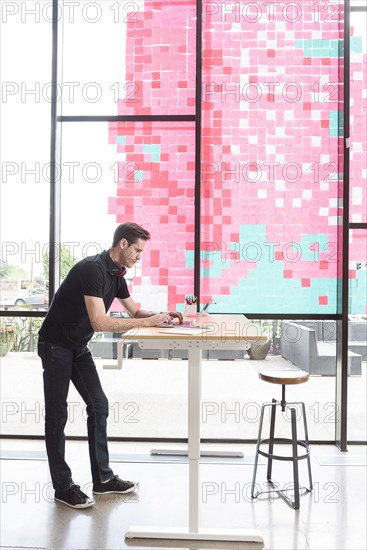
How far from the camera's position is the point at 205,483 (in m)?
3.07

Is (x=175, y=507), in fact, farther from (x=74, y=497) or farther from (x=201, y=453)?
(x=201, y=453)

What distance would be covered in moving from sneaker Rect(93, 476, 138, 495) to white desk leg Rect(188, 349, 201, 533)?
2.03 ft

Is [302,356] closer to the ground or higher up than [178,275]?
closer to the ground

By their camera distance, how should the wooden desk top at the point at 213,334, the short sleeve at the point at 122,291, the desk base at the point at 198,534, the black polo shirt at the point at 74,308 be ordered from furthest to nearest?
1. the short sleeve at the point at 122,291
2. the black polo shirt at the point at 74,308
3. the desk base at the point at 198,534
4. the wooden desk top at the point at 213,334

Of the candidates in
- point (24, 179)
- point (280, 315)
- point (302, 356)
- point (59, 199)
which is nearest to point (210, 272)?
point (280, 315)

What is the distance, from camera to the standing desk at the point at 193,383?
2.31m

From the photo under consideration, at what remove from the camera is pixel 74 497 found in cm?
274

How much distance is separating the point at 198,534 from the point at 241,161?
2.52 m

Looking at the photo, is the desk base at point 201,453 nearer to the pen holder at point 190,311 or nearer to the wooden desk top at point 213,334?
the pen holder at point 190,311

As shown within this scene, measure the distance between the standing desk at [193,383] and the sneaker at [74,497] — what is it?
1.23 ft

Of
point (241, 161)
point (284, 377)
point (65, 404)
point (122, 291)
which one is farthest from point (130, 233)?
point (241, 161)

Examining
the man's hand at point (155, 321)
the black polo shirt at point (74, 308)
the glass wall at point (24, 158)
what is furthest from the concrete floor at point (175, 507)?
the glass wall at point (24, 158)

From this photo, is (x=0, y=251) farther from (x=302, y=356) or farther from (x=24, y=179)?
(x=302, y=356)

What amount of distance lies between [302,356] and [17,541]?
2289 mm
